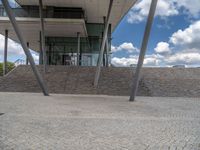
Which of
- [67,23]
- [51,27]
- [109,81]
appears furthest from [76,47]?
[109,81]

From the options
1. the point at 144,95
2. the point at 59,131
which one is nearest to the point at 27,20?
the point at 144,95

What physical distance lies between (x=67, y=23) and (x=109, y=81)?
27.5 ft

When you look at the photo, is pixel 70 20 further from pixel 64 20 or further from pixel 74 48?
pixel 74 48

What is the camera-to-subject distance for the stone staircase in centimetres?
2217

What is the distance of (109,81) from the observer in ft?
79.6

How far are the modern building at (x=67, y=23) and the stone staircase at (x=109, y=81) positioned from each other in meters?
4.77

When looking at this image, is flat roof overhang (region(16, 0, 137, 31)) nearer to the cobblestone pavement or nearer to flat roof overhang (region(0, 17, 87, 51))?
flat roof overhang (region(0, 17, 87, 51))

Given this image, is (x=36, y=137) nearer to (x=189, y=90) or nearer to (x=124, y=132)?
(x=124, y=132)

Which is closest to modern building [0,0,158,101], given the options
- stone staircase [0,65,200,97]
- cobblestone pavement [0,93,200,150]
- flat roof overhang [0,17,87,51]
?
flat roof overhang [0,17,87,51]

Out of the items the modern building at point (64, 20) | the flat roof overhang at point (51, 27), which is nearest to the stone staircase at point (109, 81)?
the modern building at point (64, 20)

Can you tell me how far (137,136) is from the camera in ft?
20.3

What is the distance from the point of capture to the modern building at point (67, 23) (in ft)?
92.9

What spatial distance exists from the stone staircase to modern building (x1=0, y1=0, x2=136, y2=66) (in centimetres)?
477

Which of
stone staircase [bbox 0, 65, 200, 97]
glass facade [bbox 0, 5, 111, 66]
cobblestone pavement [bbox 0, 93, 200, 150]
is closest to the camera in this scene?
cobblestone pavement [bbox 0, 93, 200, 150]
